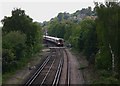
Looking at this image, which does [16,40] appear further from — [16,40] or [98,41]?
[98,41]

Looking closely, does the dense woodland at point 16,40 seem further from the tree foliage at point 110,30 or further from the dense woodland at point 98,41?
the tree foliage at point 110,30

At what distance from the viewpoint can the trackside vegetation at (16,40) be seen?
1807 inches

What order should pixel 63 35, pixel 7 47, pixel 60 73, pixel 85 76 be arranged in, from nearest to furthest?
pixel 85 76, pixel 60 73, pixel 7 47, pixel 63 35

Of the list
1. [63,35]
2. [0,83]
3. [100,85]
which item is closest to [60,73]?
[0,83]

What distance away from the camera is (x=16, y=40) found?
54219 millimetres

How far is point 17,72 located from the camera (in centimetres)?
4638

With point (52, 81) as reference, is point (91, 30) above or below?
above

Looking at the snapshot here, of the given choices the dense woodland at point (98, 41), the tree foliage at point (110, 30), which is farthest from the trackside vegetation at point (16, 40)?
the tree foliage at point (110, 30)

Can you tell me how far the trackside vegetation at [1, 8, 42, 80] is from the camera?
45909mm

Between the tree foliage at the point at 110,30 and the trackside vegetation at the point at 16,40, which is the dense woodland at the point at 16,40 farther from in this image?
the tree foliage at the point at 110,30

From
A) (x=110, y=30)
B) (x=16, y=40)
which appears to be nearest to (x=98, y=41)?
(x=110, y=30)

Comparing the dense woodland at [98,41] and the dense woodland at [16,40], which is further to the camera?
the dense woodland at [16,40]

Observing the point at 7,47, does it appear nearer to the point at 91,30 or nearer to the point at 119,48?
the point at 91,30

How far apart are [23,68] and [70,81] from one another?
557 inches
